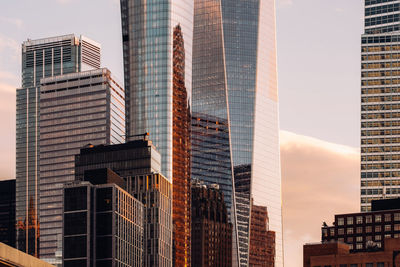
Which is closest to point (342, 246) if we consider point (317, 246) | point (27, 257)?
point (317, 246)

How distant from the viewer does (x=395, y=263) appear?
170 m

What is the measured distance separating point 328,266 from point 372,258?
27.0ft

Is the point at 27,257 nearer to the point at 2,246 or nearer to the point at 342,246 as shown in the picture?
the point at 2,246

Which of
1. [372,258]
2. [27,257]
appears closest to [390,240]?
[372,258]

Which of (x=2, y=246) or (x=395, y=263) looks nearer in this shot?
(x=2, y=246)

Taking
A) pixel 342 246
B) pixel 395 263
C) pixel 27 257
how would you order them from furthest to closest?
1. pixel 342 246
2. pixel 395 263
3. pixel 27 257

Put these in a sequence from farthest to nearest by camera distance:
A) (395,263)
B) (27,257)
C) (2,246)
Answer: (395,263) < (27,257) < (2,246)

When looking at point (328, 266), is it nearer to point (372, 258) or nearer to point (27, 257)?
point (372, 258)

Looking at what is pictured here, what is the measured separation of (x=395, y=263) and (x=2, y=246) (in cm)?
11472

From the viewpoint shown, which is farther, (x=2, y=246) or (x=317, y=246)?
(x=317, y=246)

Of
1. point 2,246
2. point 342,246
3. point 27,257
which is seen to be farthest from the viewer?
point 342,246

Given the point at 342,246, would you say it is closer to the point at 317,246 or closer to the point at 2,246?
the point at 317,246

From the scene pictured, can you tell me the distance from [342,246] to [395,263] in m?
15.1

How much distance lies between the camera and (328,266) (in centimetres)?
17588
